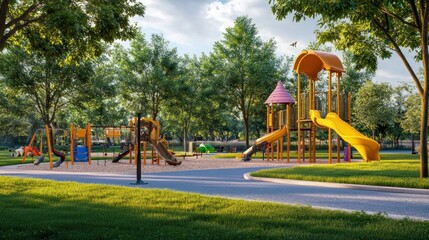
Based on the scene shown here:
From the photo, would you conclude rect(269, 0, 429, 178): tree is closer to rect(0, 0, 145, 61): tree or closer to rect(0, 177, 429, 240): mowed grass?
rect(0, 0, 145, 61): tree

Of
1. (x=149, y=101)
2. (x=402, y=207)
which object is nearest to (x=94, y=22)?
(x=402, y=207)

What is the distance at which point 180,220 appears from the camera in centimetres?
705

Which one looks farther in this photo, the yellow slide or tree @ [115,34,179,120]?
tree @ [115,34,179,120]

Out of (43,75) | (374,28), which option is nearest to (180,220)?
(374,28)

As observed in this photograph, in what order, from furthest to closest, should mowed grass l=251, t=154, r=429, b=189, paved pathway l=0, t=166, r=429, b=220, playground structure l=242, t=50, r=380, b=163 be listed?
playground structure l=242, t=50, r=380, b=163 → mowed grass l=251, t=154, r=429, b=189 → paved pathway l=0, t=166, r=429, b=220

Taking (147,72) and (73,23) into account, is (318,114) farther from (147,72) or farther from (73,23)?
(147,72)

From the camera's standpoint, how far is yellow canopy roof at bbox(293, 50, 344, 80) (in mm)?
24328

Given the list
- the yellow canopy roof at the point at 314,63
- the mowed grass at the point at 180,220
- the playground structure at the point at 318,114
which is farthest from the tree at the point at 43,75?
the mowed grass at the point at 180,220

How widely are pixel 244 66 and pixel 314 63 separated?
49.3 ft

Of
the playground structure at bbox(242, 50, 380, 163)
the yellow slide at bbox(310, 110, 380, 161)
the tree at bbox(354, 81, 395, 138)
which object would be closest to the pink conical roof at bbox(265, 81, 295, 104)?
the playground structure at bbox(242, 50, 380, 163)

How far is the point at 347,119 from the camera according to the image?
2591 centimetres

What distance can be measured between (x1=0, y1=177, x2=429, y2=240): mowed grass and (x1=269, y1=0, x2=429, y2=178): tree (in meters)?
6.96

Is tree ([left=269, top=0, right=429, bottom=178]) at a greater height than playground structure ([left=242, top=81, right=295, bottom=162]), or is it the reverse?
tree ([left=269, top=0, right=429, bottom=178])

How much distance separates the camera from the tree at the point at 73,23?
439 inches
